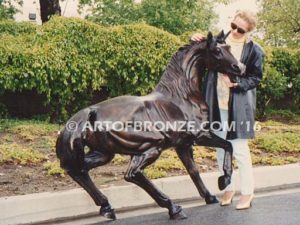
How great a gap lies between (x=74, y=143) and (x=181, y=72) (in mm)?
1150

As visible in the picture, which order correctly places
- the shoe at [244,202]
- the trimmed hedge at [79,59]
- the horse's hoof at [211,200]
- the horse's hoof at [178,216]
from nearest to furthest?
the horse's hoof at [178,216], the shoe at [244,202], the horse's hoof at [211,200], the trimmed hedge at [79,59]

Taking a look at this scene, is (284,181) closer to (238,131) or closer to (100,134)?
(238,131)

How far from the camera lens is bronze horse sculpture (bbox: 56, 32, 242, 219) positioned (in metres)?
4.73

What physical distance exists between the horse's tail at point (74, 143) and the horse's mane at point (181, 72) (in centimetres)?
73

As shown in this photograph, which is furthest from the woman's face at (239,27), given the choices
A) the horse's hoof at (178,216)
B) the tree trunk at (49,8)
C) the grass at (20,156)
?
the tree trunk at (49,8)

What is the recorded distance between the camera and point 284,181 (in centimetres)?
654

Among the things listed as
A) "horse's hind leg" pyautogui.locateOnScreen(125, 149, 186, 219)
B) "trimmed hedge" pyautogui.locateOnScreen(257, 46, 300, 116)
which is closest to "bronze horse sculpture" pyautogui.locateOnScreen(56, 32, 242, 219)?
"horse's hind leg" pyautogui.locateOnScreen(125, 149, 186, 219)

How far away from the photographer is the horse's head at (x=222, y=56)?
4953 mm

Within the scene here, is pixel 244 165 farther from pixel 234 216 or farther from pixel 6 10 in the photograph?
pixel 6 10

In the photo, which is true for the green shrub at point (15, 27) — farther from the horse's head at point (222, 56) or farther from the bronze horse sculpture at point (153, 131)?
the horse's head at point (222, 56)

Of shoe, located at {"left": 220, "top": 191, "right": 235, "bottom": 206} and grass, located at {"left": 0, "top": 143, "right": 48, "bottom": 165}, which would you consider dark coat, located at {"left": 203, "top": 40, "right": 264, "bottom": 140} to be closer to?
shoe, located at {"left": 220, "top": 191, "right": 235, "bottom": 206}

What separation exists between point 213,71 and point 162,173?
153cm

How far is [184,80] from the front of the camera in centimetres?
502

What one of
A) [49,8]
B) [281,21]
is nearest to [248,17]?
[49,8]
